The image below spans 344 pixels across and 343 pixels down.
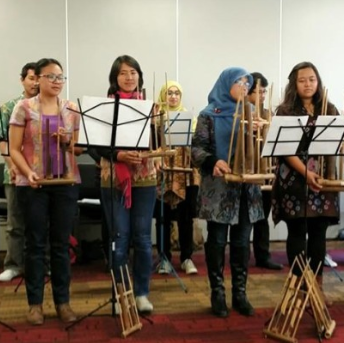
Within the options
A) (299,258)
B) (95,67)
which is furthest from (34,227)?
(95,67)

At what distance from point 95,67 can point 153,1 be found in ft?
3.07

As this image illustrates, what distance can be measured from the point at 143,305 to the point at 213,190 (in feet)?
2.66

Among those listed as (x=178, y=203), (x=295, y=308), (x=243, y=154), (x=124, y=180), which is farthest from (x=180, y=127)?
(x=295, y=308)

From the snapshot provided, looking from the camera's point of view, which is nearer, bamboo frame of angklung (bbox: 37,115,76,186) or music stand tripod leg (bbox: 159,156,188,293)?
bamboo frame of angklung (bbox: 37,115,76,186)

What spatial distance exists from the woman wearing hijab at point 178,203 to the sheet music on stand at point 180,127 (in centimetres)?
35

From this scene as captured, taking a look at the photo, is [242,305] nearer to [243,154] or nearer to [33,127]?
[243,154]

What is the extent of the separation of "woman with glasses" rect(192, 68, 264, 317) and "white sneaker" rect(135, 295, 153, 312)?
39cm

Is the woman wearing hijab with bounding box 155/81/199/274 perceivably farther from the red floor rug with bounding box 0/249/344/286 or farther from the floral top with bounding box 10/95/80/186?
the floral top with bounding box 10/95/80/186

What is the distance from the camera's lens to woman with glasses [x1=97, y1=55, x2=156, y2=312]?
3129 mm

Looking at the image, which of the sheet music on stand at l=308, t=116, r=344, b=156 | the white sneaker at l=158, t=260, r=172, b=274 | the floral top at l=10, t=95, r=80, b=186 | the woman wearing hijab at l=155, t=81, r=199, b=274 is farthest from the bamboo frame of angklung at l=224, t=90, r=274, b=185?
the white sneaker at l=158, t=260, r=172, b=274

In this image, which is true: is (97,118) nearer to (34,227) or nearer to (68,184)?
(68,184)

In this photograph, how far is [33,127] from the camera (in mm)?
3018

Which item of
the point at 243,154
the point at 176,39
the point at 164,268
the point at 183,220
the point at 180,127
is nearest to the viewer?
the point at 243,154

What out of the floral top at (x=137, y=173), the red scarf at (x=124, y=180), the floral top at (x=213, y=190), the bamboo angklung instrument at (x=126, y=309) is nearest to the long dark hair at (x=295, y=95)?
the floral top at (x=213, y=190)
